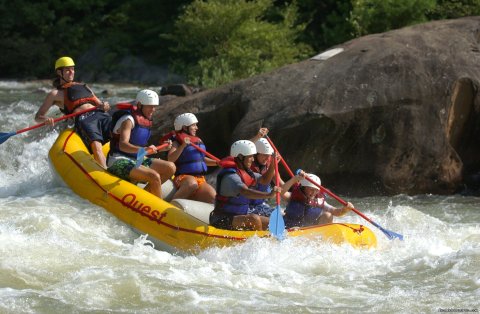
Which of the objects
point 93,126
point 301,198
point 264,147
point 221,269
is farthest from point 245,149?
point 93,126

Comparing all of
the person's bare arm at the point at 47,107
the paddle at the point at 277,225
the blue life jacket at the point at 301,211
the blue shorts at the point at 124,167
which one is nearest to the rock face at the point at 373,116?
the person's bare arm at the point at 47,107

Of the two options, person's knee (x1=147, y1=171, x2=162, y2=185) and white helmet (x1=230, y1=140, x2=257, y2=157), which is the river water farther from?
white helmet (x1=230, y1=140, x2=257, y2=157)

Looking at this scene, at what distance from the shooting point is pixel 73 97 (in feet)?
32.3

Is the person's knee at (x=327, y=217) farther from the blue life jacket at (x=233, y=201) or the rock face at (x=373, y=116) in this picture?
the rock face at (x=373, y=116)

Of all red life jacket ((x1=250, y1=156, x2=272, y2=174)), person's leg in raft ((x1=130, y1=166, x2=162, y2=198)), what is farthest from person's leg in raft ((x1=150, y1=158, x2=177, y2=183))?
red life jacket ((x1=250, y1=156, x2=272, y2=174))

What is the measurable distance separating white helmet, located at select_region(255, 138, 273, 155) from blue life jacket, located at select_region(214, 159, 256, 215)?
297 millimetres

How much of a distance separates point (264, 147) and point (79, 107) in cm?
264

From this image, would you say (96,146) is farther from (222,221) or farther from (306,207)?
(306,207)

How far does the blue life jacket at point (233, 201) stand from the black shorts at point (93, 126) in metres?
2.15

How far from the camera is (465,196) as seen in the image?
35.7 feet

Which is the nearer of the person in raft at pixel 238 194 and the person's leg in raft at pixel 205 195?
the person in raft at pixel 238 194

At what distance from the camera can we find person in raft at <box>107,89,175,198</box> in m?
8.50

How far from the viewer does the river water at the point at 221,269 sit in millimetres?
6371

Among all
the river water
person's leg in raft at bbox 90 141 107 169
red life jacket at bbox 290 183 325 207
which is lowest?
the river water
